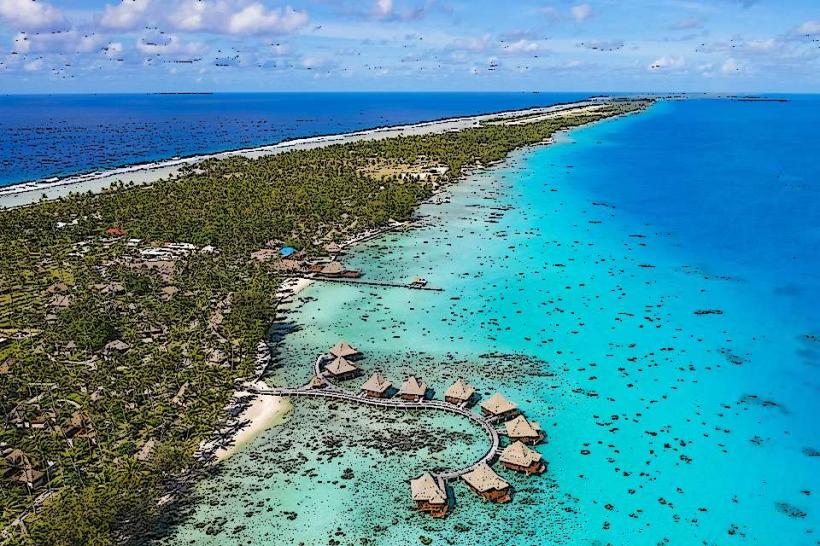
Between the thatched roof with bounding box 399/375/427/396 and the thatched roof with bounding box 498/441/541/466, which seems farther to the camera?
the thatched roof with bounding box 399/375/427/396

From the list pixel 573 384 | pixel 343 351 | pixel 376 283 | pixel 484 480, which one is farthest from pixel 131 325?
pixel 573 384

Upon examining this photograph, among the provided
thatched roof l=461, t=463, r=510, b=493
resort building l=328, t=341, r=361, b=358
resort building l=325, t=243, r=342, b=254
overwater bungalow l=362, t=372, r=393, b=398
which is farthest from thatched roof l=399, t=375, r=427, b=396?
resort building l=325, t=243, r=342, b=254

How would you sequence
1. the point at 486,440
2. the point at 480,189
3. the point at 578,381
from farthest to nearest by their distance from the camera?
the point at 480,189 → the point at 578,381 → the point at 486,440

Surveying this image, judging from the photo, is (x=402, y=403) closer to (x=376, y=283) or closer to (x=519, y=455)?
(x=519, y=455)

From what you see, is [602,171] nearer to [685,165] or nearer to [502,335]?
[685,165]

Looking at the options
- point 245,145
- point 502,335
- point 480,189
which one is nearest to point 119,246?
point 502,335

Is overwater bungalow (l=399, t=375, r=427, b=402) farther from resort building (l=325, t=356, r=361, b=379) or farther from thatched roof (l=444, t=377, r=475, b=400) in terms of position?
resort building (l=325, t=356, r=361, b=379)
